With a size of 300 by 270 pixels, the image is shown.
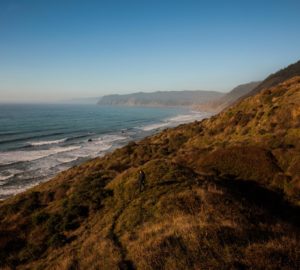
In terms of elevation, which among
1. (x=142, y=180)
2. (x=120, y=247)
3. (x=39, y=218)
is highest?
(x=142, y=180)

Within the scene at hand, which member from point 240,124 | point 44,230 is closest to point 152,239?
point 44,230

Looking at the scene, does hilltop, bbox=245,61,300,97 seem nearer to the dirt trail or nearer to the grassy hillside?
the grassy hillside

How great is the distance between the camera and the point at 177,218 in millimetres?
10117

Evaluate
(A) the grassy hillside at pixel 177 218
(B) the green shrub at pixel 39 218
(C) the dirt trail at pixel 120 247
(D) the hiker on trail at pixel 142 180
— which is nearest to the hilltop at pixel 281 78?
(A) the grassy hillside at pixel 177 218

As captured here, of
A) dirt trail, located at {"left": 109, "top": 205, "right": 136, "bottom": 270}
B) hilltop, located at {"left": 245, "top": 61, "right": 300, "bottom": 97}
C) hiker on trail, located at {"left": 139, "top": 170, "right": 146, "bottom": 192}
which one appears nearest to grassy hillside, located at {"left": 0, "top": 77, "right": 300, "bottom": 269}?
dirt trail, located at {"left": 109, "top": 205, "right": 136, "bottom": 270}

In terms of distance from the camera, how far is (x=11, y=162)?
48656mm

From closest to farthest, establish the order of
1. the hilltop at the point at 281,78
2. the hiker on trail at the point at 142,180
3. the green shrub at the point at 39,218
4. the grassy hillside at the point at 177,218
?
the grassy hillside at the point at 177,218, the green shrub at the point at 39,218, the hiker on trail at the point at 142,180, the hilltop at the point at 281,78

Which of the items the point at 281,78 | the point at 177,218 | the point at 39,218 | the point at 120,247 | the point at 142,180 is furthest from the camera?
the point at 281,78

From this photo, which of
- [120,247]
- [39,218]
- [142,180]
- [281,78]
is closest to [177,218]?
[120,247]

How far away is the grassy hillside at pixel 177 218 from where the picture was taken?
7.46m

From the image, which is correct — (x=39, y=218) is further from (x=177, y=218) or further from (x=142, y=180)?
(x=177, y=218)

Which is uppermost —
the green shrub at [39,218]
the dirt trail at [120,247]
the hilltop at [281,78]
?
the hilltop at [281,78]

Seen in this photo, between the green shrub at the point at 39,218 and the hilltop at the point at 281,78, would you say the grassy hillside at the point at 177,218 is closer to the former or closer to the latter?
the green shrub at the point at 39,218

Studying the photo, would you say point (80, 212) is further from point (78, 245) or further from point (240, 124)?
point (240, 124)
